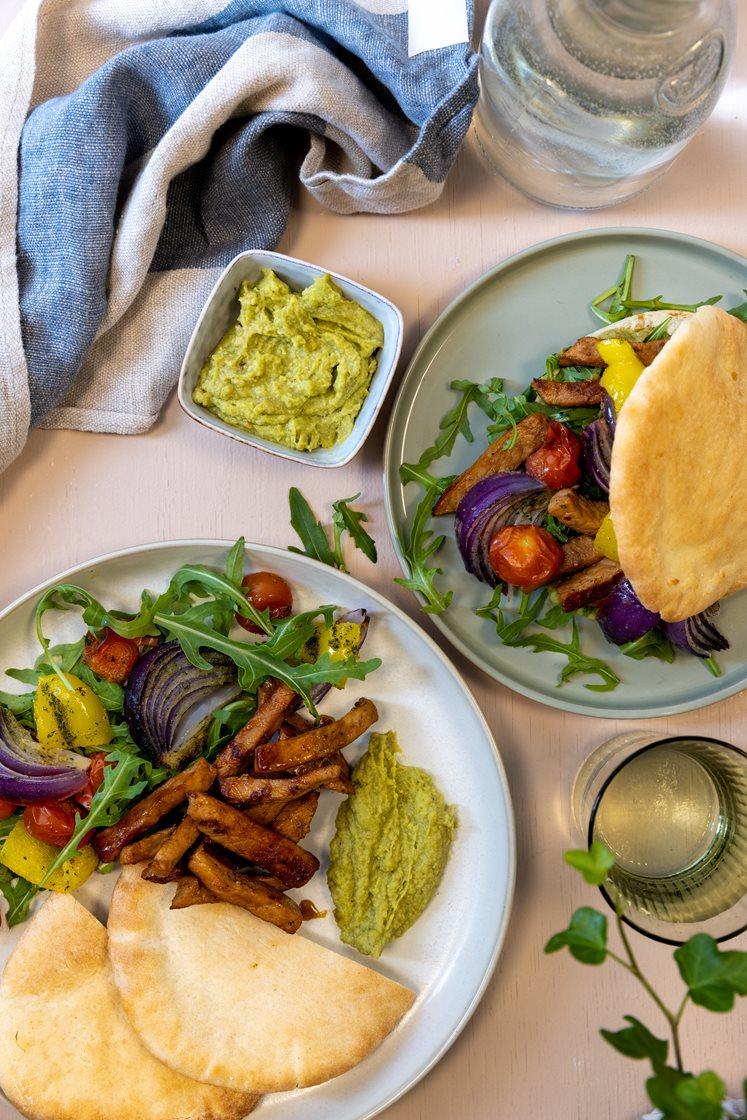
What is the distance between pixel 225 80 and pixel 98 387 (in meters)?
0.63

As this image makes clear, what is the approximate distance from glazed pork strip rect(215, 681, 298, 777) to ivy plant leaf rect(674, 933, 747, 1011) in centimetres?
86

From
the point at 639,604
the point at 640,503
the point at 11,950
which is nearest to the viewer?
the point at 640,503

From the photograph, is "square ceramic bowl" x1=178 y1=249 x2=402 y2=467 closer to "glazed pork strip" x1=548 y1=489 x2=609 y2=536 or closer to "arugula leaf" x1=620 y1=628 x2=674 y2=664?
"glazed pork strip" x1=548 y1=489 x2=609 y2=536

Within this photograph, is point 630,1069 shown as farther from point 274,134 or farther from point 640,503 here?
point 274,134

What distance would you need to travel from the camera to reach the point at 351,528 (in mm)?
1763

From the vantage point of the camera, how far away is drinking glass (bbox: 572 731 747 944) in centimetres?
160

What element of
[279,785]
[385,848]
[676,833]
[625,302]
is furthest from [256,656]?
[625,302]

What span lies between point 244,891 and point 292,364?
994 mm

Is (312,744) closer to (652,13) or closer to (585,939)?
(585,939)

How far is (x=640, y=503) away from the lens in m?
1.49

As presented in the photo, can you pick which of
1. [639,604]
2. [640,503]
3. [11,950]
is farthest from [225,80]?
[11,950]

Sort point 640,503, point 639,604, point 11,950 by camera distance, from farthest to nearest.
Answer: point 11,950 → point 639,604 → point 640,503

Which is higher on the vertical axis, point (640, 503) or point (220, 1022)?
point (640, 503)

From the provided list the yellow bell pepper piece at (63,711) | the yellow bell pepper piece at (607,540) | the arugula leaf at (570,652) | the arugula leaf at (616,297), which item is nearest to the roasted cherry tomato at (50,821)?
the yellow bell pepper piece at (63,711)
